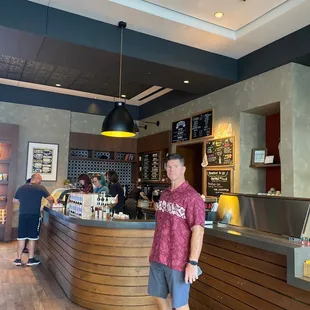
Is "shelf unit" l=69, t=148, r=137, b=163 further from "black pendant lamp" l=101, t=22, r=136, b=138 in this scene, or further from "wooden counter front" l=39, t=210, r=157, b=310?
"wooden counter front" l=39, t=210, r=157, b=310

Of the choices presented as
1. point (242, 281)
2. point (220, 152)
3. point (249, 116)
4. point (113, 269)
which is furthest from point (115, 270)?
point (249, 116)

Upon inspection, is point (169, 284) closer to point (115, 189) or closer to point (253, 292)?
point (253, 292)

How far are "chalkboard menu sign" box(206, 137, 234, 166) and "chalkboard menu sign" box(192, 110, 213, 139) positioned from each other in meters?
0.23

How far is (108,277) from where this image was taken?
3465mm

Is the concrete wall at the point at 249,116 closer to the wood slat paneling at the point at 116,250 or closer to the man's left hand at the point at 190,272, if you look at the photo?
the wood slat paneling at the point at 116,250

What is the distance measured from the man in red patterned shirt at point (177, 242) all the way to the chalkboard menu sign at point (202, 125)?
3698 millimetres

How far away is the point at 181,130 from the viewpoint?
6902mm

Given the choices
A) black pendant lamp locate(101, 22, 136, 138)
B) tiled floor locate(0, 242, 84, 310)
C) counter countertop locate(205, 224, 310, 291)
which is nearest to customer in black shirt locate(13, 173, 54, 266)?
tiled floor locate(0, 242, 84, 310)

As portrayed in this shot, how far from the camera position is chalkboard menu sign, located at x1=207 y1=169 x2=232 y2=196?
5450 mm

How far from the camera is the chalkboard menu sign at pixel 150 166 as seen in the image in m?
7.85

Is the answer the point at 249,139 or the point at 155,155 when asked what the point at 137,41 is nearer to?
the point at 249,139

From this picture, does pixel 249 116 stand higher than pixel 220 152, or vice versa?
pixel 249 116

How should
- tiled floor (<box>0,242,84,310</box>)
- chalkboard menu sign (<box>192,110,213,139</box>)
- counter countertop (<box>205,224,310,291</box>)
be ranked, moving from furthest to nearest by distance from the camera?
chalkboard menu sign (<box>192,110,213,139</box>) → tiled floor (<box>0,242,84,310</box>) → counter countertop (<box>205,224,310,291</box>)

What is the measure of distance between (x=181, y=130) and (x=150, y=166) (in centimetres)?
171
